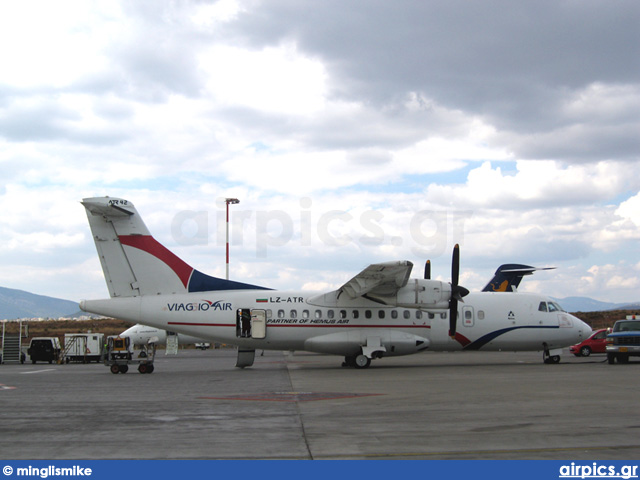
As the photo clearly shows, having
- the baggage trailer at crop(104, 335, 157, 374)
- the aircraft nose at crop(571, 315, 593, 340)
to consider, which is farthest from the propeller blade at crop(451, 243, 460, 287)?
the baggage trailer at crop(104, 335, 157, 374)

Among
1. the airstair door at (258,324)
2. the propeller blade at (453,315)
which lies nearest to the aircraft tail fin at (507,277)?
the propeller blade at (453,315)

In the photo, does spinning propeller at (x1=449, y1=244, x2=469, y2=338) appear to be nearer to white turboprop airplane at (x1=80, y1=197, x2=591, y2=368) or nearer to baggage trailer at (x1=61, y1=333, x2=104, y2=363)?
white turboprop airplane at (x1=80, y1=197, x2=591, y2=368)

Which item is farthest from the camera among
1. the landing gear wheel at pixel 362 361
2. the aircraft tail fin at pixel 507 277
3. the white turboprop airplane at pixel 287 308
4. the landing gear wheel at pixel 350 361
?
the aircraft tail fin at pixel 507 277

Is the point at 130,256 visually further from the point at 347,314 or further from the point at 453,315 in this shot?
the point at 453,315

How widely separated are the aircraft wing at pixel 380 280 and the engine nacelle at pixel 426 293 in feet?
1.63

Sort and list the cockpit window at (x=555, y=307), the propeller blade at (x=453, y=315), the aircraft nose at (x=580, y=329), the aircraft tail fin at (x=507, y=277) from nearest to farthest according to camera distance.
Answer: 1. the propeller blade at (x=453, y=315)
2. the aircraft nose at (x=580, y=329)
3. the cockpit window at (x=555, y=307)
4. the aircraft tail fin at (x=507, y=277)

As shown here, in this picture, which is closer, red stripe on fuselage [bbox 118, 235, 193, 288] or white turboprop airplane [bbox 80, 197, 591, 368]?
white turboprop airplane [bbox 80, 197, 591, 368]

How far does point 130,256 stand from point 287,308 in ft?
22.8

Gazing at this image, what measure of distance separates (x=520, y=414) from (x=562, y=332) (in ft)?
59.1

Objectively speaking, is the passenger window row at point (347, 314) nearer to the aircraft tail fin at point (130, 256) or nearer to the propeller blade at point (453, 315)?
the propeller blade at point (453, 315)

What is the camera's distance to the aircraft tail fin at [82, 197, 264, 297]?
24.7 metres

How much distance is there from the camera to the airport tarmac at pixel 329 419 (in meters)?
8.12

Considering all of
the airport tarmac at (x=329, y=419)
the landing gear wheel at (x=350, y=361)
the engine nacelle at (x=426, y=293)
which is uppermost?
the engine nacelle at (x=426, y=293)

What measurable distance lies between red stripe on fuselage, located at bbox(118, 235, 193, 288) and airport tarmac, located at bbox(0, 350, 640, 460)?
6965 millimetres
